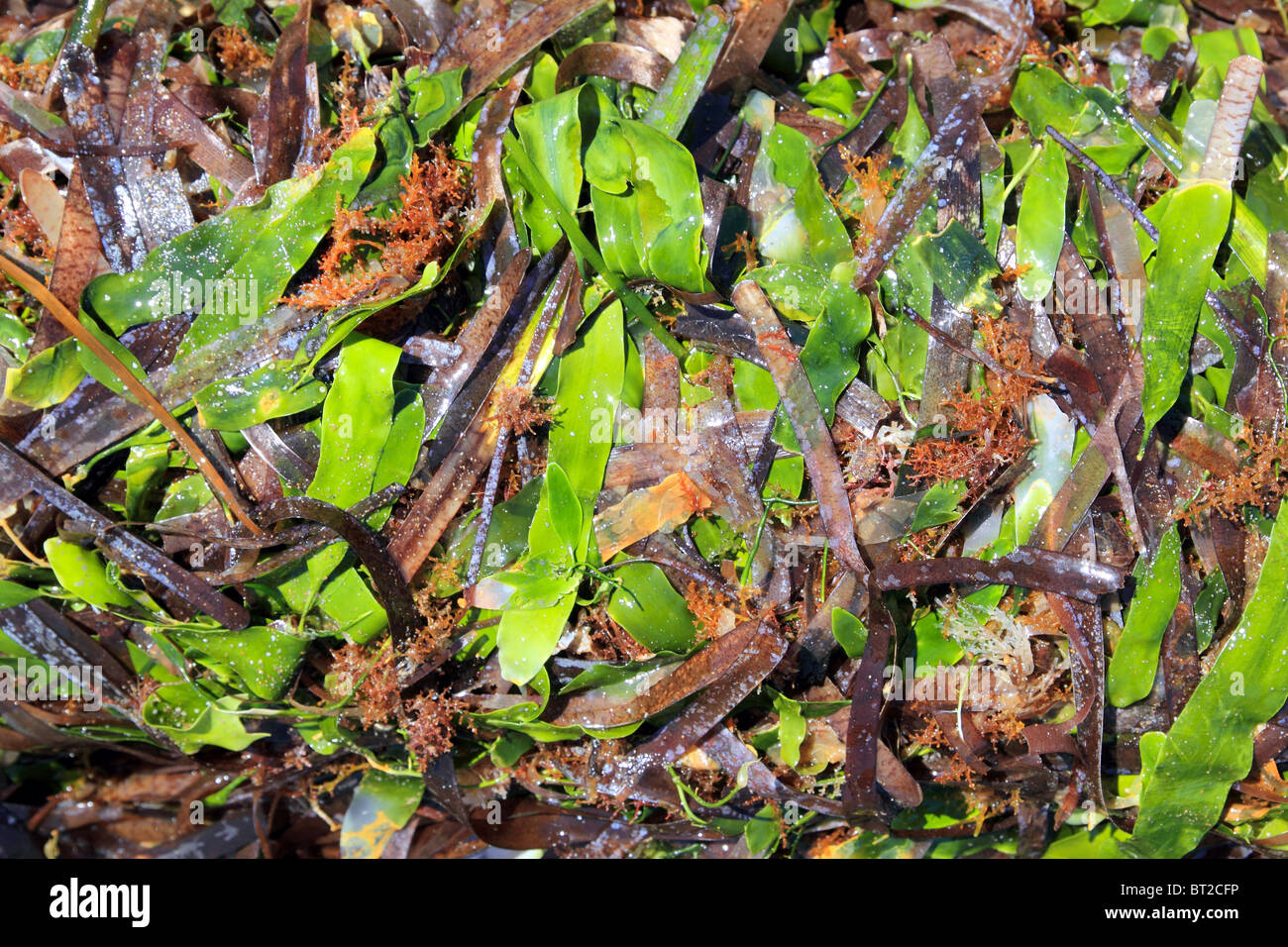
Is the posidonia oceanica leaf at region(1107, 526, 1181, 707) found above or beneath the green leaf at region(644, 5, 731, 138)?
beneath

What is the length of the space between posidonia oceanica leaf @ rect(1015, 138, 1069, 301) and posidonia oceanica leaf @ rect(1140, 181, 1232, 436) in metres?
0.14

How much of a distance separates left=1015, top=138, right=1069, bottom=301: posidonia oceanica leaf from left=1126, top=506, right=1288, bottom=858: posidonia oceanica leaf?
18.1 inches

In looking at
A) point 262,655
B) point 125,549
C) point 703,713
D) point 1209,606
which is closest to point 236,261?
point 125,549

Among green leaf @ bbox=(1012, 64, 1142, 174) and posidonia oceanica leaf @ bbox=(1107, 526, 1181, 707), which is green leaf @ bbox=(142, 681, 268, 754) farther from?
green leaf @ bbox=(1012, 64, 1142, 174)

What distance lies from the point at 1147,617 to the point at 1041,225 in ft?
1.88

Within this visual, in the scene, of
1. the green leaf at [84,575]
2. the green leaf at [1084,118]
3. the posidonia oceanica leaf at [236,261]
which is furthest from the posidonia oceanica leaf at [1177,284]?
the green leaf at [84,575]

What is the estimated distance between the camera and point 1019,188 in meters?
1.20

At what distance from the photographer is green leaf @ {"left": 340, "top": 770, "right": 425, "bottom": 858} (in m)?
1.18

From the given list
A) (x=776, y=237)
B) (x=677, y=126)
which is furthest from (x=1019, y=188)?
(x=677, y=126)

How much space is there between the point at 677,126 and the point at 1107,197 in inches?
25.4

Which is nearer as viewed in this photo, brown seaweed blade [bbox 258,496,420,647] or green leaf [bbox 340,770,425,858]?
brown seaweed blade [bbox 258,496,420,647]

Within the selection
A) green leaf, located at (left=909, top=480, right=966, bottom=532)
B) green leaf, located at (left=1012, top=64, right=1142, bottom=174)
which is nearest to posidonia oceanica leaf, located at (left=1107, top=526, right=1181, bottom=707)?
green leaf, located at (left=909, top=480, right=966, bottom=532)

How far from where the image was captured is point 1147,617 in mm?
1099

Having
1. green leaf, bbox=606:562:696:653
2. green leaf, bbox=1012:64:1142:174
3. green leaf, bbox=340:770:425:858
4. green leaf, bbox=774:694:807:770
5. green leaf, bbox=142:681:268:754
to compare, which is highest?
green leaf, bbox=1012:64:1142:174
